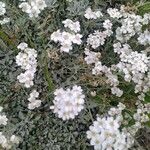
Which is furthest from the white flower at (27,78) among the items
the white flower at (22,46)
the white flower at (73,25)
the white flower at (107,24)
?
the white flower at (107,24)

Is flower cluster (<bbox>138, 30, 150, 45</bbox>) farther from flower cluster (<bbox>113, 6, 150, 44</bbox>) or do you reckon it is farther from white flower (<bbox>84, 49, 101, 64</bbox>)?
white flower (<bbox>84, 49, 101, 64</bbox>)

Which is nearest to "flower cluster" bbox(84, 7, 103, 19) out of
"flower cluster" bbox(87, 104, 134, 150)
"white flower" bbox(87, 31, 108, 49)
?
"white flower" bbox(87, 31, 108, 49)

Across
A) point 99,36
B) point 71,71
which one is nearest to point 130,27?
point 99,36

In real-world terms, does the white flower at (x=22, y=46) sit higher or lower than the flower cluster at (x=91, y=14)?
lower

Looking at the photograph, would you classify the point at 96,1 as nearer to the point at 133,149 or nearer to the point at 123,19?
the point at 123,19

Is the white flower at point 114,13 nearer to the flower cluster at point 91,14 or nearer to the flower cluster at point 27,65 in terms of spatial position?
the flower cluster at point 91,14

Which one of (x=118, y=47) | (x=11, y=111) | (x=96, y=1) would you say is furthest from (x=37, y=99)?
(x=96, y=1)

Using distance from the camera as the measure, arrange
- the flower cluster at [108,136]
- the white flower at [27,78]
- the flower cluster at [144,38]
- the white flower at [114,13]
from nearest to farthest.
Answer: the flower cluster at [108,136], the white flower at [27,78], the flower cluster at [144,38], the white flower at [114,13]
